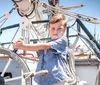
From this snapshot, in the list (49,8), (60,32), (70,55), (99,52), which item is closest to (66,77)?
(60,32)

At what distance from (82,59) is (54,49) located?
1527 millimetres

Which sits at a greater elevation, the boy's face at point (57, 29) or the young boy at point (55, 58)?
the boy's face at point (57, 29)

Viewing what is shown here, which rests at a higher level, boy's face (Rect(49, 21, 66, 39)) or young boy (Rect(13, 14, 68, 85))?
boy's face (Rect(49, 21, 66, 39))

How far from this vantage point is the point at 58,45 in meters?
1.17

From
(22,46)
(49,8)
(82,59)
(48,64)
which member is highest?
(49,8)

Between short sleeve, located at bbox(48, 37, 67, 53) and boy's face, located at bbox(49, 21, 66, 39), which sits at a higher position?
boy's face, located at bbox(49, 21, 66, 39)

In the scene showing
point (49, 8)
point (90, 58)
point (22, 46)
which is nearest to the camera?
point (22, 46)

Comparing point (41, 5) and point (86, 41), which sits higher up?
point (41, 5)

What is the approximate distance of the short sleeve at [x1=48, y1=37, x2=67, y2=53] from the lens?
3.76 ft

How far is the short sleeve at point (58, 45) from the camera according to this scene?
1146mm

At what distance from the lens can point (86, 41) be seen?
8.55 ft

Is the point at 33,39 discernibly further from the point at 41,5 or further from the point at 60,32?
the point at 60,32

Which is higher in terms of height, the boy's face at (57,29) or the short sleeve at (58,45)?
the boy's face at (57,29)

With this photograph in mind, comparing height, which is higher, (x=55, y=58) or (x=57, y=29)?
(x=57, y=29)
